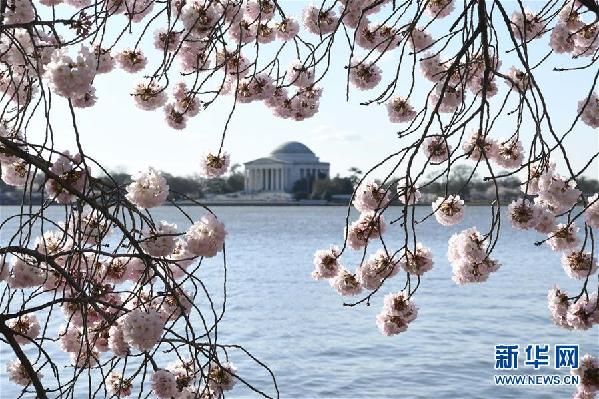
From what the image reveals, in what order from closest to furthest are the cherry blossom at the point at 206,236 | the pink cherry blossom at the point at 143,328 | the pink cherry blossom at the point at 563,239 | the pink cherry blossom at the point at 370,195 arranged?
1. the pink cherry blossom at the point at 143,328
2. the cherry blossom at the point at 206,236
3. the pink cherry blossom at the point at 563,239
4. the pink cherry blossom at the point at 370,195

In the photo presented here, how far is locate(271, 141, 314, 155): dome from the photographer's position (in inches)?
2873

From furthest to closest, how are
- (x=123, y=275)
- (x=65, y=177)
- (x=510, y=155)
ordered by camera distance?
(x=510, y=155) < (x=123, y=275) < (x=65, y=177)

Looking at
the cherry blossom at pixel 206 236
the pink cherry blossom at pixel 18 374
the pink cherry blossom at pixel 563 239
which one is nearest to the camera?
the cherry blossom at pixel 206 236

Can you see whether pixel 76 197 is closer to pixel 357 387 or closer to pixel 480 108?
pixel 480 108

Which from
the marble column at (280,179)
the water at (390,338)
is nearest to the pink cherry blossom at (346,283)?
the water at (390,338)

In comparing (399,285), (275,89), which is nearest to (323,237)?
(399,285)

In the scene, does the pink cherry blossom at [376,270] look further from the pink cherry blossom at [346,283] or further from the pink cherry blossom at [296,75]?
the pink cherry blossom at [296,75]

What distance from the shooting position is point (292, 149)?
2894 inches

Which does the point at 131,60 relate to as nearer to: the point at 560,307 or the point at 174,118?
the point at 174,118

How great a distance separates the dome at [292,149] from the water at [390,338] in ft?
184

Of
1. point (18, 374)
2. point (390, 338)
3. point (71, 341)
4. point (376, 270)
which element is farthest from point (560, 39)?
point (390, 338)

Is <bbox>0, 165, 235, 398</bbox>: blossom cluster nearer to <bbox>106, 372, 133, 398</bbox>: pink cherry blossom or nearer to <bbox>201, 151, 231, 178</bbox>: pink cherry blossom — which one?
<bbox>106, 372, 133, 398</bbox>: pink cherry blossom

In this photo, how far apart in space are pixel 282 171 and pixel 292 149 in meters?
4.10

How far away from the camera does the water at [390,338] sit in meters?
7.30
